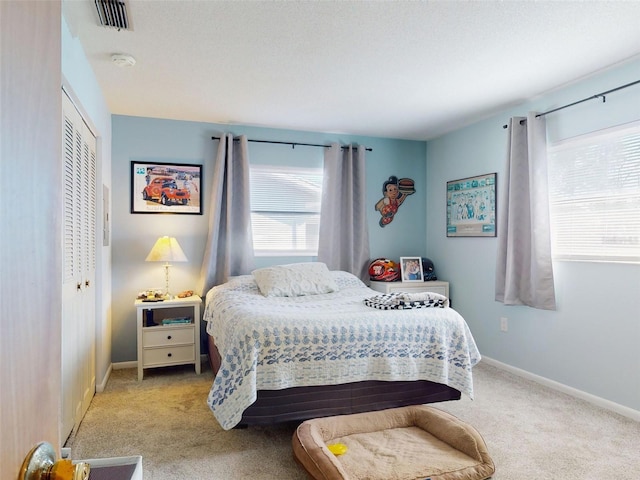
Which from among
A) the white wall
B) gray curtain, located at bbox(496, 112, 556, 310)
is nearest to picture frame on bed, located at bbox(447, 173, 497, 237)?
gray curtain, located at bbox(496, 112, 556, 310)

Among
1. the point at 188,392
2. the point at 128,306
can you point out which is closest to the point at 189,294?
the point at 128,306

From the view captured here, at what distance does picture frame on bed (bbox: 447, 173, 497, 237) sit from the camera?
393 centimetres

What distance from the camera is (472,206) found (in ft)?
13.7

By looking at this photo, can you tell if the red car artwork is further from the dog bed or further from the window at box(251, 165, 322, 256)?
the dog bed

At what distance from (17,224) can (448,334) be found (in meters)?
2.59

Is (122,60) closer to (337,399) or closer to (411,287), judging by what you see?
(337,399)

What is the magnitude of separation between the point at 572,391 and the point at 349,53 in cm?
294

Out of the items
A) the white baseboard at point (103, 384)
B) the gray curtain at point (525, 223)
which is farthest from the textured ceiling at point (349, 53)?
the white baseboard at point (103, 384)

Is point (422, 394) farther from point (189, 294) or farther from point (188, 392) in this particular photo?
point (189, 294)

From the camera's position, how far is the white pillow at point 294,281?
3.48 metres

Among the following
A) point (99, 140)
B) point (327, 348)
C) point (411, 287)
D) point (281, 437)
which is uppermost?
point (99, 140)

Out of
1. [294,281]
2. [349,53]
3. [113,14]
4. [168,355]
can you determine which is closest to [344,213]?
[294,281]

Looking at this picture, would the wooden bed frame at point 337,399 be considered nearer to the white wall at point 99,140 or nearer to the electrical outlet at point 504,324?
the electrical outlet at point 504,324

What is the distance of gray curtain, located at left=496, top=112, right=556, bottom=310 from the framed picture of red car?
2.89 meters
